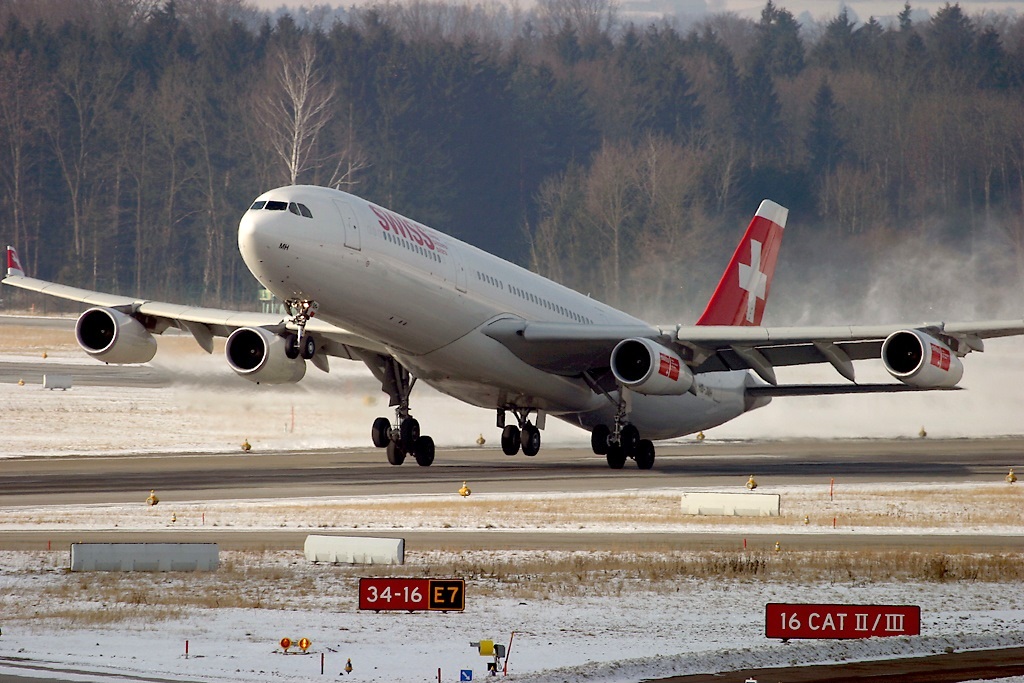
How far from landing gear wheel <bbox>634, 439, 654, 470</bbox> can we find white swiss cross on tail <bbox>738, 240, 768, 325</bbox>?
7497mm

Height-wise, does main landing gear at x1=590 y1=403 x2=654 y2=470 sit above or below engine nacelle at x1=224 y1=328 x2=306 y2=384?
below

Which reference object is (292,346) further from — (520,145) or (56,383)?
(520,145)

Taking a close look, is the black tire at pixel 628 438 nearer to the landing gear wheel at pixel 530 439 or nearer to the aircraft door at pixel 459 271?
the landing gear wheel at pixel 530 439

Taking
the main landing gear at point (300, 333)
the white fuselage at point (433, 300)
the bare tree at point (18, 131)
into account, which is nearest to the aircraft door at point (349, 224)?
the white fuselage at point (433, 300)

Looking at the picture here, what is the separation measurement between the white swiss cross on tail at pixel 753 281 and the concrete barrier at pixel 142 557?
91.4ft

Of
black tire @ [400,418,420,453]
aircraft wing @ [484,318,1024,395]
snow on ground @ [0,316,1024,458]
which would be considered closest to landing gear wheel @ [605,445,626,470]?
aircraft wing @ [484,318,1024,395]

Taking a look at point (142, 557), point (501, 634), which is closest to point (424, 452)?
point (142, 557)

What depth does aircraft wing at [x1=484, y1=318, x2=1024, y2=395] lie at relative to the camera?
1462 inches

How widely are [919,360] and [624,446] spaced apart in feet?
29.9

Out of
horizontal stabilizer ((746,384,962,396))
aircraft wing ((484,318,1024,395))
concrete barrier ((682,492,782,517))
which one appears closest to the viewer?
concrete barrier ((682,492,782,517))

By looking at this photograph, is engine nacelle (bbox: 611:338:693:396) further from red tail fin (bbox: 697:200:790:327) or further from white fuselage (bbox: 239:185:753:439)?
red tail fin (bbox: 697:200:790:327)

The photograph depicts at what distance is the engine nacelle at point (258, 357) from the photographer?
123 feet

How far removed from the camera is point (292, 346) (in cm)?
3309

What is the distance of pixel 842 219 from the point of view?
88.8m
